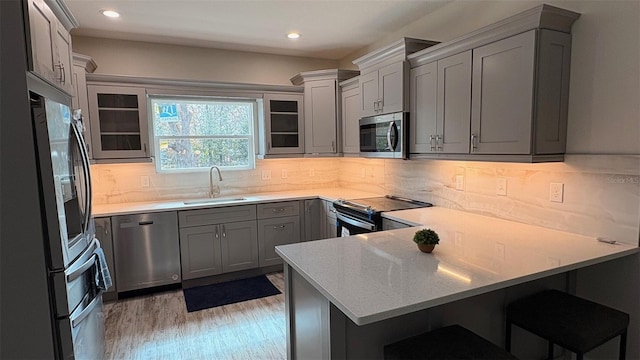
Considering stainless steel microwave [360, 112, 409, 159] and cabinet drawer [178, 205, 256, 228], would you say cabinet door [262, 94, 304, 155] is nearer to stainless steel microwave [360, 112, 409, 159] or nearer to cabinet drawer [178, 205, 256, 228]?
cabinet drawer [178, 205, 256, 228]

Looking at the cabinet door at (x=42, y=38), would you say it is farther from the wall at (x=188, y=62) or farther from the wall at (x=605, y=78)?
the wall at (x=605, y=78)

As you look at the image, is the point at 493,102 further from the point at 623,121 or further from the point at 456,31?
the point at 456,31

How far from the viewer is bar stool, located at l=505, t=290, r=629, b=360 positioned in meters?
1.49

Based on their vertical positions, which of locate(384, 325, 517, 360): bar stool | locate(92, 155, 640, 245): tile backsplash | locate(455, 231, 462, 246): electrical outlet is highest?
locate(92, 155, 640, 245): tile backsplash

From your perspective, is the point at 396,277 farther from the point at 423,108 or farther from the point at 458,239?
the point at 423,108

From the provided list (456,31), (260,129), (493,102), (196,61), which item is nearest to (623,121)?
(493,102)

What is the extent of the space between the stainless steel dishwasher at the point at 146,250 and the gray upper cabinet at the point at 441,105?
2.40 meters

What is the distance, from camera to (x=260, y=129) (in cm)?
416

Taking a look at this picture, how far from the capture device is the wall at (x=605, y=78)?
1787 millimetres

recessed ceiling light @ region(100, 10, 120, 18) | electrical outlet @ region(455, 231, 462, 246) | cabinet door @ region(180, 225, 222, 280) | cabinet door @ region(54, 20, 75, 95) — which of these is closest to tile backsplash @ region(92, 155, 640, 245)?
electrical outlet @ region(455, 231, 462, 246)

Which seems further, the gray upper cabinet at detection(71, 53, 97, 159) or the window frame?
the window frame

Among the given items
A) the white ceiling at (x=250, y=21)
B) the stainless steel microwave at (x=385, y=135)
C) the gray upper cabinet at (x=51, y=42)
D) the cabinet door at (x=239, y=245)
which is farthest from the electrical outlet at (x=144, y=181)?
the stainless steel microwave at (x=385, y=135)

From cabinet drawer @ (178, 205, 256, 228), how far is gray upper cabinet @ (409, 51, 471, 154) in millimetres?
1809

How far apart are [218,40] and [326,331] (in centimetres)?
324
